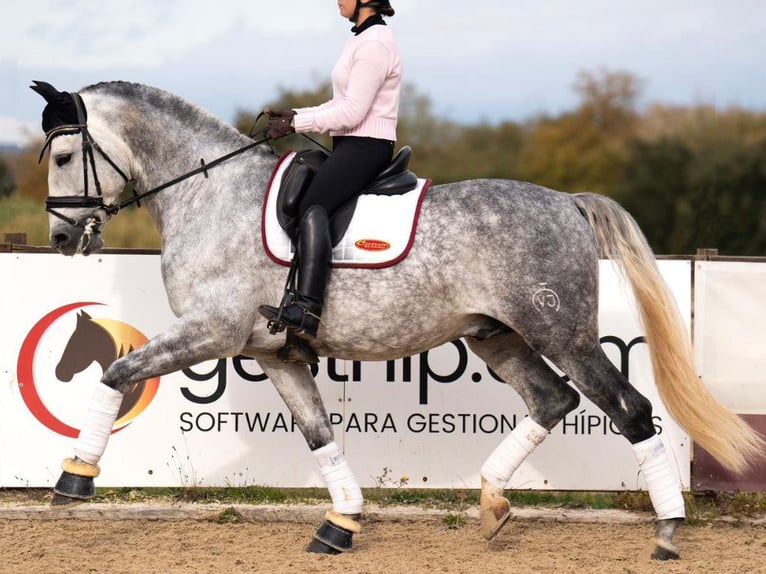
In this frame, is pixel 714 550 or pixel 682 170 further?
pixel 682 170

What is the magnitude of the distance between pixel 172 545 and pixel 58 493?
0.94m

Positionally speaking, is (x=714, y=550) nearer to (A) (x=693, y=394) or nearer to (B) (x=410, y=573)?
(A) (x=693, y=394)

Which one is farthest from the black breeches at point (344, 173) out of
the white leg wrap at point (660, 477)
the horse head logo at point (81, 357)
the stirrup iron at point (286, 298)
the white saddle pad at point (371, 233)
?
the horse head logo at point (81, 357)

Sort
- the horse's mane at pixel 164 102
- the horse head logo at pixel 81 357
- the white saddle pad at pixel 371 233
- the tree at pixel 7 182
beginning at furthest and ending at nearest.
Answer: the tree at pixel 7 182
the horse head logo at pixel 81 357
the horse's mane at pixel 164 102
the white saddle pad at pixel 371 233

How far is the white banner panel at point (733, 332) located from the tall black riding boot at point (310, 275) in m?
3.11

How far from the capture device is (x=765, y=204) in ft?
61.7

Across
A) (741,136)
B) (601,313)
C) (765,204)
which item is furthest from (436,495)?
(765,204)

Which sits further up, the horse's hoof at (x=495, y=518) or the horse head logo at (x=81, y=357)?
the horse head logo at (x=81, y=357)

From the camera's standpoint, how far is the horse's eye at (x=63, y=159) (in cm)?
543

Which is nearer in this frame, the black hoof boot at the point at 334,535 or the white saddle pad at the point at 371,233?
the white saddle pad at the point at 371,233

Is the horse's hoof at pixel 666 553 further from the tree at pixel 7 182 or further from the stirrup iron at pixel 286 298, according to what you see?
the tree at pixel 7 182

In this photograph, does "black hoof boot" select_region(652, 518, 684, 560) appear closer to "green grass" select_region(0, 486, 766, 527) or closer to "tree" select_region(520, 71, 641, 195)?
"green grass" select_region(0, 486, 766, 527)

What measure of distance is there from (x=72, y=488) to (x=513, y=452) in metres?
2.37

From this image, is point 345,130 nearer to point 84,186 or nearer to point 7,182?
point 84,186
